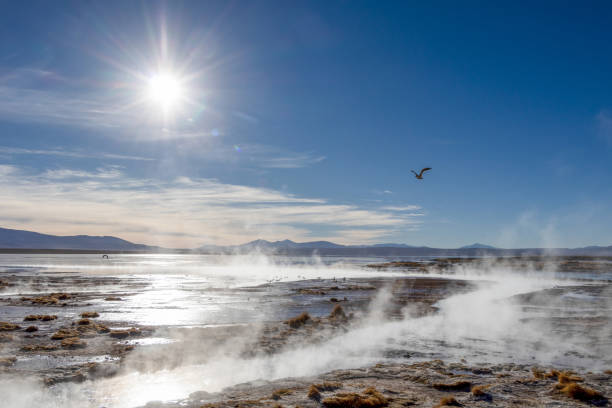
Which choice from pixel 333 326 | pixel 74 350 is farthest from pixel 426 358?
pixel 74 350

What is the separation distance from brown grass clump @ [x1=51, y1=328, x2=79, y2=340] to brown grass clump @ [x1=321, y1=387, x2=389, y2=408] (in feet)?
47.5

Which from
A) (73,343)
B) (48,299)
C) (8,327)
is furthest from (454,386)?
(48,299)

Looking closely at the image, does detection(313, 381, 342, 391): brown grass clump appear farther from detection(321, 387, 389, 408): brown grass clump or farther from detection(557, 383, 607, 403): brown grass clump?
detection(557, 383, 607, 403): brown grass clump

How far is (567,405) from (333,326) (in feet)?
45.0

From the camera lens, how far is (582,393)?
12211 mm

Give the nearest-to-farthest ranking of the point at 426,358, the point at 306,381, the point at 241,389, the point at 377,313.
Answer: the point at 241,389 < the point at 306,381 < the point at 426,358 < the point at 377,313

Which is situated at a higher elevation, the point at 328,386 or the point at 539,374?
the point at 539,374

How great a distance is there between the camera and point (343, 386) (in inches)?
527

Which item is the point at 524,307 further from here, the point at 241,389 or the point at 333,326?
the point at 241,389

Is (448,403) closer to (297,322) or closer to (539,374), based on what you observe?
(539,374)

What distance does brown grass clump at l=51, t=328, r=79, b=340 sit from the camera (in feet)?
65.7

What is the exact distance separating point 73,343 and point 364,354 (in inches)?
500

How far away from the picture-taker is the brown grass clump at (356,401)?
37.9 ft

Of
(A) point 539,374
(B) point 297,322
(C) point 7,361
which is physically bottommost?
(C) point 7,361
